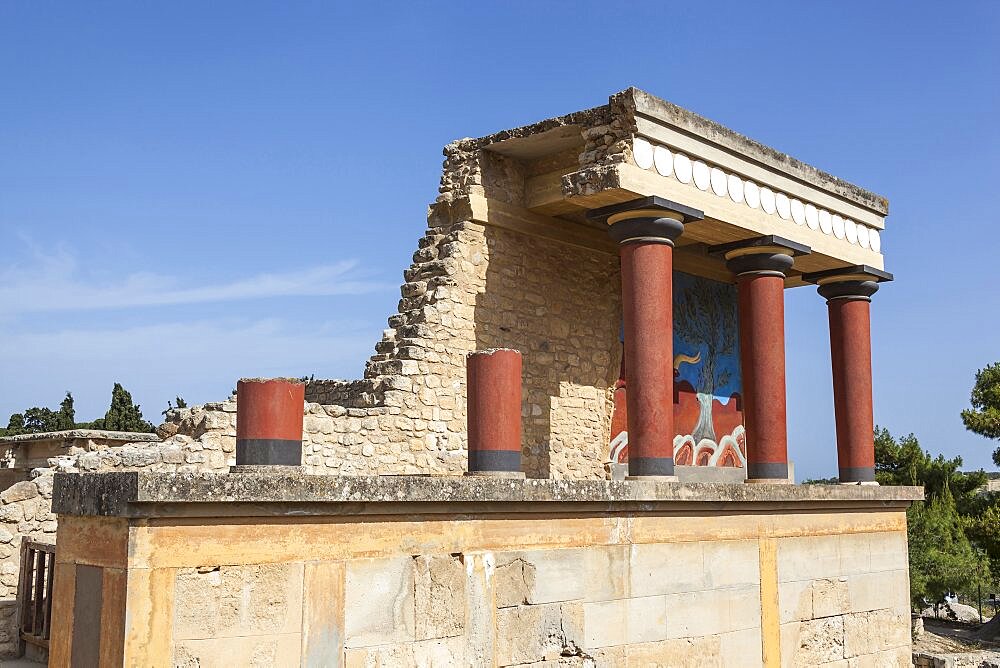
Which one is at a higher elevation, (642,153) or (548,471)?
(642,153)

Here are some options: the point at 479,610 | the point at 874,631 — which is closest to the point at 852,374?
the point at 874,631

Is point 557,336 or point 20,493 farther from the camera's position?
point 557,336

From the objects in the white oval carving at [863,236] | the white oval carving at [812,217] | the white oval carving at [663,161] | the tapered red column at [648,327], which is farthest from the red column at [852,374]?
the white oval carving at [663,161]

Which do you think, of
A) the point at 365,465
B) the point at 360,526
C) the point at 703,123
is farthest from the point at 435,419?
the point at 360,526

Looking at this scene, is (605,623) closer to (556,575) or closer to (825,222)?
(556,575)

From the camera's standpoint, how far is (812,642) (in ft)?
25.4

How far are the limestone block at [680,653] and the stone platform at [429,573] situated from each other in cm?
1

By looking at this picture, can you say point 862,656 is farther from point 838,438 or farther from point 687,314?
point 687,314

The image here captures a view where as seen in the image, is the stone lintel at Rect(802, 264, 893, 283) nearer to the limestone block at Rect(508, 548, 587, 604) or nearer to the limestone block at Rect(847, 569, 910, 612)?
the limestone block at Rect(847, 569, 910, 612)

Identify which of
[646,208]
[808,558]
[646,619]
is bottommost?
[646,619]

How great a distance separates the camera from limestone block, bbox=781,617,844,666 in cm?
746

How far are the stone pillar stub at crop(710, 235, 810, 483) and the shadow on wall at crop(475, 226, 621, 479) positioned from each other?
159 cm

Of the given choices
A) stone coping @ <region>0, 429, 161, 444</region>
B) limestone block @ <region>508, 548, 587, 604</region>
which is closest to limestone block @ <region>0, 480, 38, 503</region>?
limestone block @ <region>508, 548, 587, 604</region>

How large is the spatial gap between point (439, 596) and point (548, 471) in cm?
589
